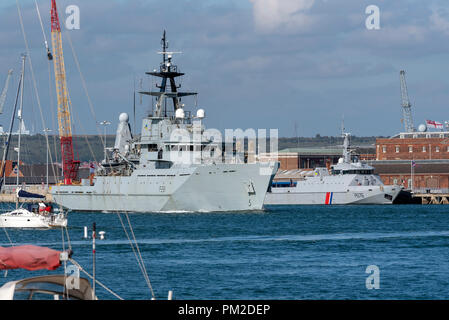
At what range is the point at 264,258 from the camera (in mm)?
40656

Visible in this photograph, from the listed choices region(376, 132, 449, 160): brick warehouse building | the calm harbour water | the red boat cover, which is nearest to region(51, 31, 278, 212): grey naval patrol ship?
the calm harbour water

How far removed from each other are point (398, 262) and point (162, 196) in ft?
138

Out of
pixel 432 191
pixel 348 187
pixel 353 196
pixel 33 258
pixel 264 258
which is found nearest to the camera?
pixel 33 258

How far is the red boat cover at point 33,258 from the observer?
19.3 meters

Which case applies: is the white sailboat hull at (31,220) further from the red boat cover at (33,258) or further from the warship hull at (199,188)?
the red boat cover at (33,258)

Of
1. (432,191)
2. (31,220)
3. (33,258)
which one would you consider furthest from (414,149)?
(33,258)

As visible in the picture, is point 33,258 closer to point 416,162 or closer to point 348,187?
point 348,187


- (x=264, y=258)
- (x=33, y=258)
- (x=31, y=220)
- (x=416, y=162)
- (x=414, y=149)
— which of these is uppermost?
(x=414, y=149)

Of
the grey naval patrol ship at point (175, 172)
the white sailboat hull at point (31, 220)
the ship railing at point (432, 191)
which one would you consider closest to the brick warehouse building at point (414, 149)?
the ship railing at point (432, 191)

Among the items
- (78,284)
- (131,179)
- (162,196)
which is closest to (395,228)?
(162,196)

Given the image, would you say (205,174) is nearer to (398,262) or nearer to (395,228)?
(395,228)

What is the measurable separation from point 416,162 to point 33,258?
135718mm

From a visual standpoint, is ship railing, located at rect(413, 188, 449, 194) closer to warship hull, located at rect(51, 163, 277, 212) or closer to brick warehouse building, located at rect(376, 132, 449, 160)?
brick warehouse building, located at rect(376, 132, 449, 160)

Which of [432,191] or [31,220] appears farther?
[432,191]
